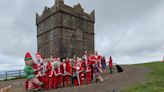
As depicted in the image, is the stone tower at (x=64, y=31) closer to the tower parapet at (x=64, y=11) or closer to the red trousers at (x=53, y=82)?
the tower parapet at (x=64, y=11)

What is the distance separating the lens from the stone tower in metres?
17.2

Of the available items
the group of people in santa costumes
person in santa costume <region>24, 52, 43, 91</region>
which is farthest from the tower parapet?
person in santa costume <region>24, 52, 43, 91</region>

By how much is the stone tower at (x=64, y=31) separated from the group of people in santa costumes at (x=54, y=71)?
6121 mm

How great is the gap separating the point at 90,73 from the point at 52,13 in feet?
32.2

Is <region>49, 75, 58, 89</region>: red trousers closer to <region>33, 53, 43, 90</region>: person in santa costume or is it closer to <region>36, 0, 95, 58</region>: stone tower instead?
<region>33, 53, 43, 90</region>: person in santa costume

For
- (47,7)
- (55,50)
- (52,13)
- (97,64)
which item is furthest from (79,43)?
(97,64)

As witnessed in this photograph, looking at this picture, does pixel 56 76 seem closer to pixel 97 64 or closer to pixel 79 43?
pixel 97 64

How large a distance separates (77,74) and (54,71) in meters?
1.64

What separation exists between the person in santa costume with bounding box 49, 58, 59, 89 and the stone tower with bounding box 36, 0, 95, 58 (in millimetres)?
6755

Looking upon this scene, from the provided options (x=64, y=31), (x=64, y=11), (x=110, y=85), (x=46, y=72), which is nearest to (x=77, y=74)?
(x=46, y=72)

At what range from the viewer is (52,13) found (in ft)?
59.3

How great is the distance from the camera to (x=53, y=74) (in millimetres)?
9930

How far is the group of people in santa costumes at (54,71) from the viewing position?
8938 millimetres

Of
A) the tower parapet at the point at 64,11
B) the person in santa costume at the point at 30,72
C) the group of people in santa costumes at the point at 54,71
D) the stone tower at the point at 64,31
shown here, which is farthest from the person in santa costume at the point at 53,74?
the tower parapet at the point at 64,11
